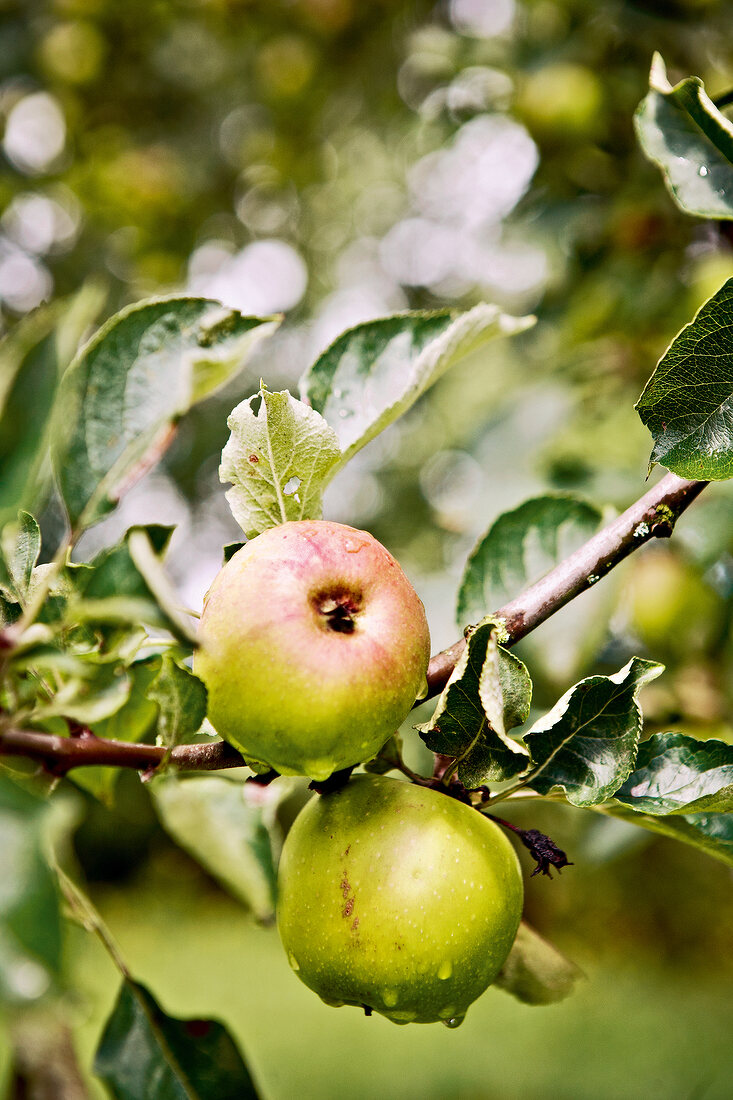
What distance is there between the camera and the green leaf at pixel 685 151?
609mm

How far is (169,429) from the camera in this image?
52 cm

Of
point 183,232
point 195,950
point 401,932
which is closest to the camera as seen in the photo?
point 401,932

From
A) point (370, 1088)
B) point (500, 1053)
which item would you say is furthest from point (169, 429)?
point (500, 1053)

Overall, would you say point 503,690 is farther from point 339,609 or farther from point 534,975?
point 534,975

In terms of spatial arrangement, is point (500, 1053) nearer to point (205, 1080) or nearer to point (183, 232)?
point (183, 232)

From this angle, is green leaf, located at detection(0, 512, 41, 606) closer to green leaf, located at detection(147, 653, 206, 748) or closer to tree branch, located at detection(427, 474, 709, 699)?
green leaf, located at detection(147, 653, 206, 748)

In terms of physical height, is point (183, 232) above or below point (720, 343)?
below

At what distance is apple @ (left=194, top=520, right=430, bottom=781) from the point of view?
47cm

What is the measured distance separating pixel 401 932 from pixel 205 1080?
0.22 m

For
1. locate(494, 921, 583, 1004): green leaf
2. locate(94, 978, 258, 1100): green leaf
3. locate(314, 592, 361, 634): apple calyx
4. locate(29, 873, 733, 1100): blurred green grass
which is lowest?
locate(29, 873, 733, 1100): blurred green grass

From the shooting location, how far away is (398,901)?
0.52 metres

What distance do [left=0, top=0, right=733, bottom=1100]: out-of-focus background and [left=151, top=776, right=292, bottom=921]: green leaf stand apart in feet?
0.31

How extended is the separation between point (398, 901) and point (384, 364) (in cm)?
35

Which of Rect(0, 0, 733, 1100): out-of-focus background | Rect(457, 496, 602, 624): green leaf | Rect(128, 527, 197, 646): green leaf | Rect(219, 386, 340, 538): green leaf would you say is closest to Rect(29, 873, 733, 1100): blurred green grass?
Rect(0, 0, 733, 1100): out-of-focus background
